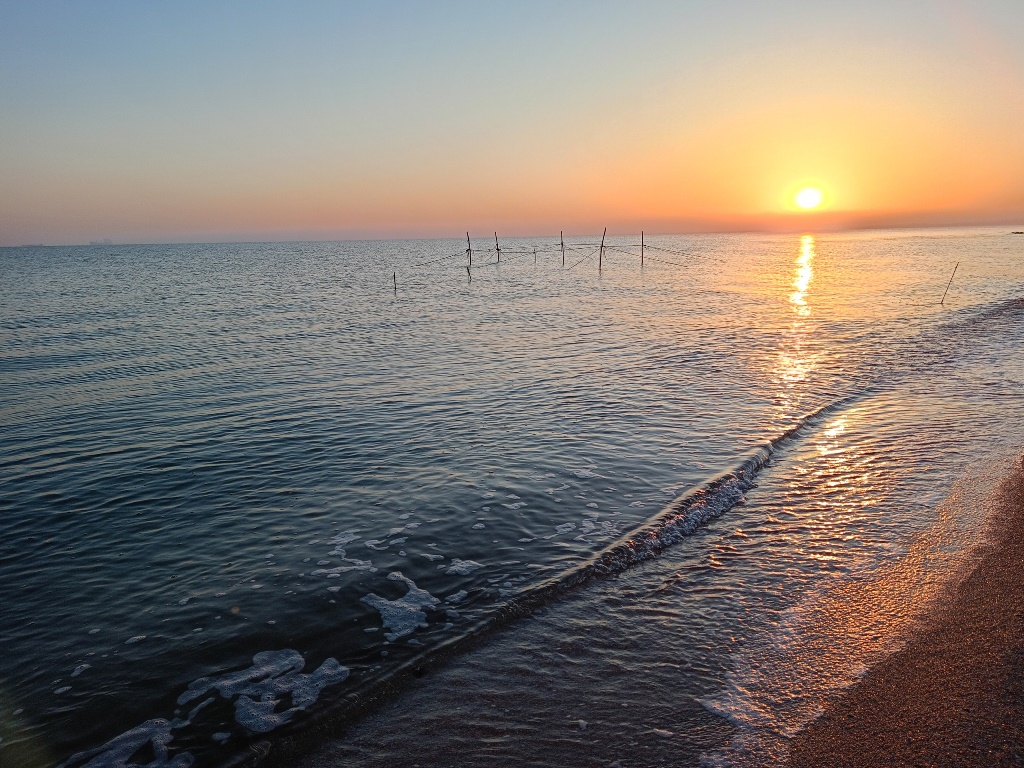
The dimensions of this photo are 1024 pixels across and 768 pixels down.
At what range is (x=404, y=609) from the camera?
9.24 m

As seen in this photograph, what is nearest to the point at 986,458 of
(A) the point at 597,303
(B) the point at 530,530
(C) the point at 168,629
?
(B) the point at 530,530

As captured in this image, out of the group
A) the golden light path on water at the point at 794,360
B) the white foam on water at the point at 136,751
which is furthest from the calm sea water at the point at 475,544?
the golden light path on water at the point at 794,360

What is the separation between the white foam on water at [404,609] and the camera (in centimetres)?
873

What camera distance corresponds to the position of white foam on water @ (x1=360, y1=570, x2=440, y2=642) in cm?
873

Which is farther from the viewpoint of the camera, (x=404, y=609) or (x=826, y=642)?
(x=404, y=609)

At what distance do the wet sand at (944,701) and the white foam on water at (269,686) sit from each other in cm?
520

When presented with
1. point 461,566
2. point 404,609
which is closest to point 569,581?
point 461,566

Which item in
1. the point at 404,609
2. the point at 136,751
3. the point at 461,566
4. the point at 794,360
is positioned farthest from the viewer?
the point at 794,360

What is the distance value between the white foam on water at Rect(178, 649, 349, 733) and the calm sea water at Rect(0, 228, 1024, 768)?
42mm

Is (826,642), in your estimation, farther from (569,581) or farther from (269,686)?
(269,686)

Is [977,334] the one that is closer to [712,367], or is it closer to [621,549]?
[712,367]

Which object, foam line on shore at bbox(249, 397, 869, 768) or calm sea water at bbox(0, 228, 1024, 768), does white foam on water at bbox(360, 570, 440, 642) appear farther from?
foam line on shore at bbox(249, 397, 869, 768)

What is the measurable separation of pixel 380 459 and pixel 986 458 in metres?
13.8

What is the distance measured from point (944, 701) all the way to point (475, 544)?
6949 mm
